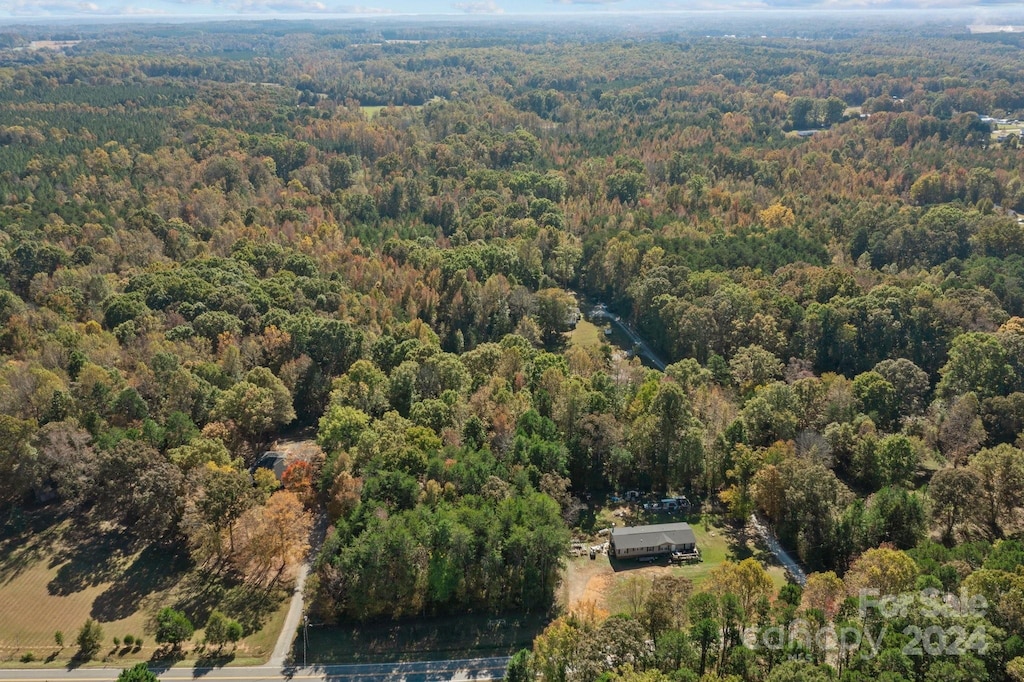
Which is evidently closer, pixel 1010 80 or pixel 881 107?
Result: pixel 881 107

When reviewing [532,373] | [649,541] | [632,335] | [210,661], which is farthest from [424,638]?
[632,335]

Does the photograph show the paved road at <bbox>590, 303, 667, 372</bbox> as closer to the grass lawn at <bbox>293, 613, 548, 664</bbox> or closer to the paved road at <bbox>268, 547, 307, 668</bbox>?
the grass lawn at <bbox>293, 613, 548, 664</bbox>

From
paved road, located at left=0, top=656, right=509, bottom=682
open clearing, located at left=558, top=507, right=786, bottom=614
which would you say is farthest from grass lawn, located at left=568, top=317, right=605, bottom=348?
paved road, located at left=0, top=656, right=509, bottom=682

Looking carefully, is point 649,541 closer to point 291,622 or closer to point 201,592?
point 291,622

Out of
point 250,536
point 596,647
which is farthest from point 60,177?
point 596,647

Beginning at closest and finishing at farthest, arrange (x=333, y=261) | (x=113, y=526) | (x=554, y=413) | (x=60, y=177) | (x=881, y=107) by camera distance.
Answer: (x=113, y=526)
(x=554, y=413)
(x=333, y=261)
(x=60, y=177)
(x=881, y=107)

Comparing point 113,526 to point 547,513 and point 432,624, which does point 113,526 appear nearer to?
point 432,624

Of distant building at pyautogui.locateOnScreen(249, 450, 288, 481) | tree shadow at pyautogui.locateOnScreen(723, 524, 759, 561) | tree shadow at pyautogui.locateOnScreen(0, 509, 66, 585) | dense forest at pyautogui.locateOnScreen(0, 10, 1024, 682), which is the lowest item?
tree shadow at pyautogui.locateOnScreen(723, 524, 759, 561)
